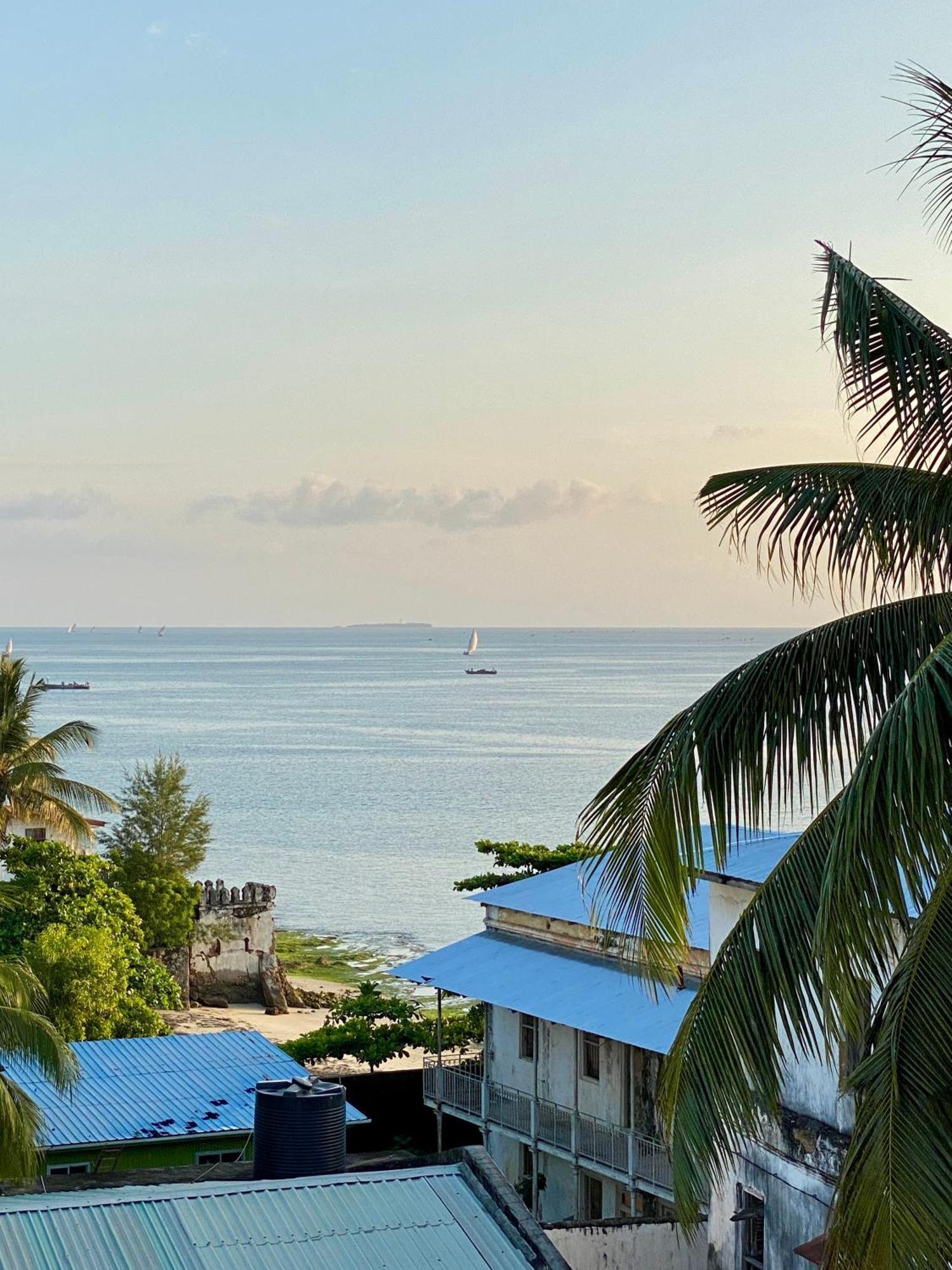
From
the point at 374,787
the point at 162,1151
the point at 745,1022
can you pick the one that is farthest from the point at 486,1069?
the point at 374,787

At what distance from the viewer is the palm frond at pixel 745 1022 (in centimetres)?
770

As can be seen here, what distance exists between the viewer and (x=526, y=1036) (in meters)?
27.6

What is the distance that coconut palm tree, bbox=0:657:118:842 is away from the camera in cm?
4025

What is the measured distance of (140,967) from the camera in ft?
121

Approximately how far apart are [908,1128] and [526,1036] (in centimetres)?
2142

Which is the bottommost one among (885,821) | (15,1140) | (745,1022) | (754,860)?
(15,1140)

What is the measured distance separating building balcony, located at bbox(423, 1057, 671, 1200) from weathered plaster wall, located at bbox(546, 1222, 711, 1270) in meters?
1.53

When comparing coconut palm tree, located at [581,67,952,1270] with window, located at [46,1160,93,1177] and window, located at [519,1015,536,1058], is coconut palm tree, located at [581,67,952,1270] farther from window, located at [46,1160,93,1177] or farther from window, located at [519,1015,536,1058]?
window, located at [519,1015,536,1058]

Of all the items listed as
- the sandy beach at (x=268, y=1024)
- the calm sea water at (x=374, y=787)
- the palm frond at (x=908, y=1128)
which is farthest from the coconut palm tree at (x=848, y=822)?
the calm sea water at (x=374, y=787)

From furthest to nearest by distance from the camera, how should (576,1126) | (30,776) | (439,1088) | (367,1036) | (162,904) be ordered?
1. (162,904)
2. (30,776)
3. (367,1036)
4. (439,1088)
5. (576,1126)

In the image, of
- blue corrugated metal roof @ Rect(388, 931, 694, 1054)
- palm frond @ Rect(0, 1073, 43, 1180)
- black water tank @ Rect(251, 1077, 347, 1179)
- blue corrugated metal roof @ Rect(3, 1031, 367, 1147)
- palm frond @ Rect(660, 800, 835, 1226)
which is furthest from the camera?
blue corrugated metal roof @ Rect(388, 931, 694, 1054)

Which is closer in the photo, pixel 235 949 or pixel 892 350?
pixel 892 350

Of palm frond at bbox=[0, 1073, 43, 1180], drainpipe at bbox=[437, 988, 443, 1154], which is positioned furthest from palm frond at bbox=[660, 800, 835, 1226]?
drainpipe at bbox=[437, 988, 443, 1154]

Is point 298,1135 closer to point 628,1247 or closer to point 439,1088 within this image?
point 628,1247
